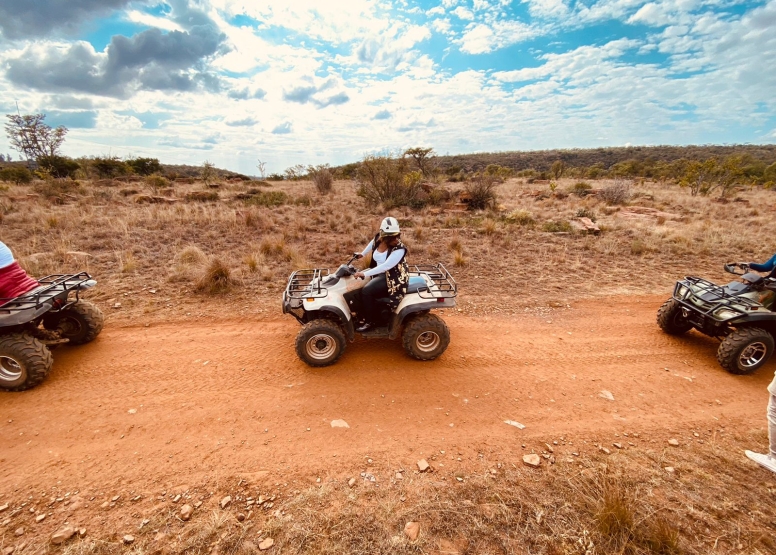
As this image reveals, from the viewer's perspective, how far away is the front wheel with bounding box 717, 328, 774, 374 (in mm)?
4469

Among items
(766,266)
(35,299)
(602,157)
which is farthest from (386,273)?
(602,157)

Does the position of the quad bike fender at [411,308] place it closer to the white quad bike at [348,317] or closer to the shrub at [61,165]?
the white quad bike at [348,317]

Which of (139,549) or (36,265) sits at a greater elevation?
(36,265)

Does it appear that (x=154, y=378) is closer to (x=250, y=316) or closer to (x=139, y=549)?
(x=250, y=316)

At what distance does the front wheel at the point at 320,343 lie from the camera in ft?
14.3

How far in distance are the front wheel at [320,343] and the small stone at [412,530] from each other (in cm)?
224

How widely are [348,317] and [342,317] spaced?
9 centimetres

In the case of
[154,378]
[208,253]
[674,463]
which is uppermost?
[208,253]

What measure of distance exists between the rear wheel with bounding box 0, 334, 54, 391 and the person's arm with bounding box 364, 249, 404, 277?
383cm

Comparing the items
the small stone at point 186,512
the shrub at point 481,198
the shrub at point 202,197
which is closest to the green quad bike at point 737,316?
the small stone at point 186,512

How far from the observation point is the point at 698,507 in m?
2.72

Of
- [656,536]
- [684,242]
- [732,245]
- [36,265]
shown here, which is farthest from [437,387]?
[732,245]

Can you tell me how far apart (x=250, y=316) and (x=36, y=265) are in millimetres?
6025

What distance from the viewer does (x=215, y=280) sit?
7043mm
